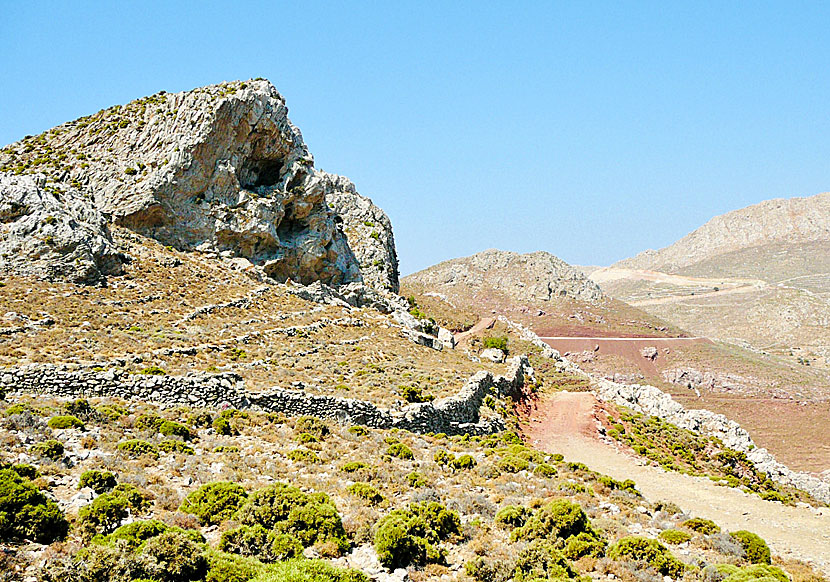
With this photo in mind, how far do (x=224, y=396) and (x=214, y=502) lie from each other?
39.2 feet

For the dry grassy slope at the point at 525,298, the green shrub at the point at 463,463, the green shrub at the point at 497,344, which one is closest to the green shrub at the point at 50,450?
the green shrub at the point at 463,463

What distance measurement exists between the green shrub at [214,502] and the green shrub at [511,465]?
34.6 ft

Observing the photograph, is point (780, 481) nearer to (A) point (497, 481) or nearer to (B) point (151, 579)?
(A) point (497, 481)

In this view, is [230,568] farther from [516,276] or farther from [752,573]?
[516,276]

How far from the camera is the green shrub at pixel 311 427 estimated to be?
2290 cm

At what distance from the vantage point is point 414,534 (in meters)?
13.5

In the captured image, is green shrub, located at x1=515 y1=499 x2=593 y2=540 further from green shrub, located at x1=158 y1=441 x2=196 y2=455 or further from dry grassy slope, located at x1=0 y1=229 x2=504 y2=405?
dry grassy slope, located at x1=0 y1=229 x2=504 y2=405

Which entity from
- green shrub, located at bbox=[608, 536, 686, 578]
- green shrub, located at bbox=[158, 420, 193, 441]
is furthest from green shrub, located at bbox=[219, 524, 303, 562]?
green shrub, located at bbox=[158, 420, 193, 441]

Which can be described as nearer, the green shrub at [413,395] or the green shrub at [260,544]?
the green shrub at [260,544]

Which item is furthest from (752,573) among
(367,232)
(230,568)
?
(367,232)

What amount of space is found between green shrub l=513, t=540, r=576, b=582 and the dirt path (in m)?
7.18

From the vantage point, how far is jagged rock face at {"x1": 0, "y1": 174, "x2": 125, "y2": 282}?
37375 mm

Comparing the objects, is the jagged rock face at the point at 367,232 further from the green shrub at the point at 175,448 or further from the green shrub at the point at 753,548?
the green shrub at the point at 753,548

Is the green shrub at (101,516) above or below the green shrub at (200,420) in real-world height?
below
